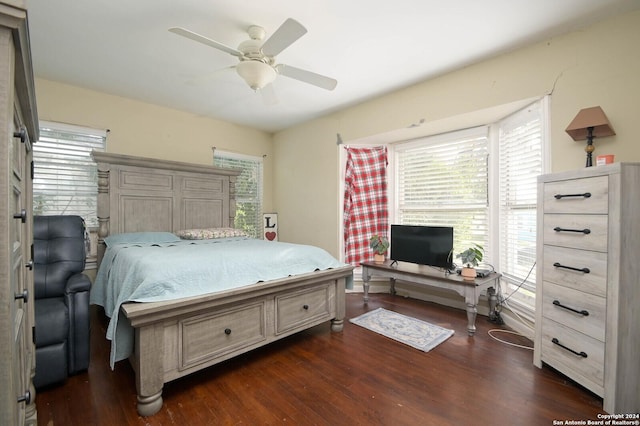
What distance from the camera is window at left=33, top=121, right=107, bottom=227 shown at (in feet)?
9.90

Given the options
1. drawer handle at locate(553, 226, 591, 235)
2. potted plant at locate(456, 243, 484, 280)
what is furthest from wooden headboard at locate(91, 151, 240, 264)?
drawer handle at locate(553, 226, 591, 235)

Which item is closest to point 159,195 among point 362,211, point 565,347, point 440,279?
point 362,211

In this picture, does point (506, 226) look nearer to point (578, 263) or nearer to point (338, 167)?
point (578, 263)

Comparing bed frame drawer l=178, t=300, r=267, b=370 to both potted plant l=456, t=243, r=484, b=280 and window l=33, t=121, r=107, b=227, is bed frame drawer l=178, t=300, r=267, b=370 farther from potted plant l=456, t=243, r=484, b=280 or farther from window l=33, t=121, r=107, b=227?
window l=33, t=121, r=107, b=227

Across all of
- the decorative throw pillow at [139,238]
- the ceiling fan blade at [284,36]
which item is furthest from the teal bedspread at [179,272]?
the ceiling fan blade at [284,36]

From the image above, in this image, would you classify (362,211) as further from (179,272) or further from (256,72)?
(179,272)

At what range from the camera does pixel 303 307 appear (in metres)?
2.42

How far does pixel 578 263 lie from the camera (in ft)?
5.81

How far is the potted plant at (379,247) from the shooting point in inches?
142

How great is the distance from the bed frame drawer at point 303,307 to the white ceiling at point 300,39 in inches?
76.2

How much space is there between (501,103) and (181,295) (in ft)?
10.2

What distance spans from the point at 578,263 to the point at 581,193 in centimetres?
45

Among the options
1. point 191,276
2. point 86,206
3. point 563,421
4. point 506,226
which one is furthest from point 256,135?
point 563,421

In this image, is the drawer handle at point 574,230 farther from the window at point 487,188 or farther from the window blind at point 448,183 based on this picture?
the window blind at point 448,183
